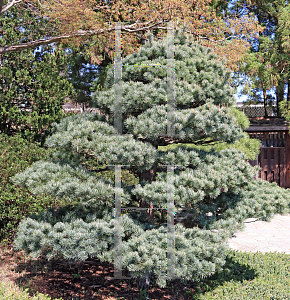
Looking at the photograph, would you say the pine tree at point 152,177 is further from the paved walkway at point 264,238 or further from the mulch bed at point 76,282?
the paved walkway at point 264,238

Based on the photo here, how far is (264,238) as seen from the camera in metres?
6.87

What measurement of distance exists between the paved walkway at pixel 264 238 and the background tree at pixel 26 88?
454cm

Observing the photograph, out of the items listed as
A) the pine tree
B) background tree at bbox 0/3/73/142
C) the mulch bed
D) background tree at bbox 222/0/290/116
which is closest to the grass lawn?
the mulch bed

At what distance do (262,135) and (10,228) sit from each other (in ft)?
32.3

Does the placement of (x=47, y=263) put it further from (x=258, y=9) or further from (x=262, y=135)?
(x=258, y=9)

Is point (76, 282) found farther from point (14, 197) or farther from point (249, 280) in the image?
point (249, 280)

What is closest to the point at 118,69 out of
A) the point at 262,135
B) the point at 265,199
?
the point at 265,199

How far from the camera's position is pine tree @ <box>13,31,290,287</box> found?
2830 millimetres

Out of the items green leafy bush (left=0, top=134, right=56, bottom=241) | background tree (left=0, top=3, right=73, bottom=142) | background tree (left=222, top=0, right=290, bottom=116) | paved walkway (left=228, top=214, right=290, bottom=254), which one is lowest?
Answer: paved walkway (left=228, top=214, right=290, bottom=254)

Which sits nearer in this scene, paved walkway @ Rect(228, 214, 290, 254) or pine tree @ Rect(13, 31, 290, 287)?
pine tree @ Rect(13, 31, 290, 287)

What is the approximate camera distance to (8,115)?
6070 millimetres

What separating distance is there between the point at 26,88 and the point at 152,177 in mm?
4345

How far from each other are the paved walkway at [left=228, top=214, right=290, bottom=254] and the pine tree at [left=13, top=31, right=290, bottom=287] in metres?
2.38

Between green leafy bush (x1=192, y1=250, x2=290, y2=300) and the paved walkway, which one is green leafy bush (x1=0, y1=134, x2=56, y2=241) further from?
the paved walkway
